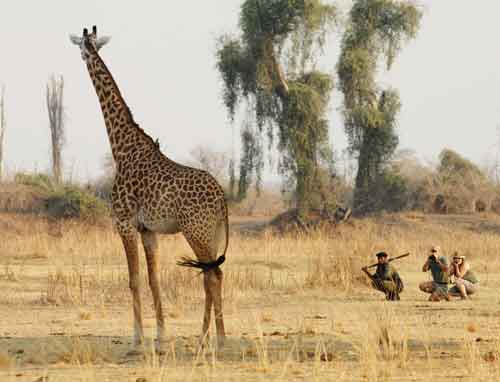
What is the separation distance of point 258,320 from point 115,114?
259cm

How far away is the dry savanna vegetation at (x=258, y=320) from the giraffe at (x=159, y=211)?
0.52 meters

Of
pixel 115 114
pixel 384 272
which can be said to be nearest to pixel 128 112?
pixel 115 114

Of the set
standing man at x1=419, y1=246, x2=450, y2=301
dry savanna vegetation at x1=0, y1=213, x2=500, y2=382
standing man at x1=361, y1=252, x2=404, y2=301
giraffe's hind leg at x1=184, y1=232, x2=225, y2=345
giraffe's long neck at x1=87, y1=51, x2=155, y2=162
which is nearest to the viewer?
dry savanna vegetation at x1=0, y1=213, x2=500, y2=382

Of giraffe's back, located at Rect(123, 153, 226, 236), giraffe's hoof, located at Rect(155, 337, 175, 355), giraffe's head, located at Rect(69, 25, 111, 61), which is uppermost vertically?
giraffe's head, located at Rect(69, 25, 111, 61)

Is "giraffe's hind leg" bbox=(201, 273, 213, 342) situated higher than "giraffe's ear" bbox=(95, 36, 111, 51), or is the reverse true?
"giraffe's ear" bbox=(95, 36, 111, 51)

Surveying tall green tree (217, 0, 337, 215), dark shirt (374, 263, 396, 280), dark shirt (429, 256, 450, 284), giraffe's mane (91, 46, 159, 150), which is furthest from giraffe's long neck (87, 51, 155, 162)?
tall green tree (217, 0, 337, 215)

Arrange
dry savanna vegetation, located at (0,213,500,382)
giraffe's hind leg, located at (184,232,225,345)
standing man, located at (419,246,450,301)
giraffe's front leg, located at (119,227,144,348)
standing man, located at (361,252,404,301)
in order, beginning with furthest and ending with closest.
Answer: standing man, located at (361,252,404,301) → standing man, located at (419,246,450,301) → giraffe's front leg, located at (119,227,144,348) → giraffe's hind leg, located at (184,232,225,345) → dry savanna vegetation, located at (0,213,500,382)

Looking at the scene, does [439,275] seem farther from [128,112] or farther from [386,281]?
[128,112]

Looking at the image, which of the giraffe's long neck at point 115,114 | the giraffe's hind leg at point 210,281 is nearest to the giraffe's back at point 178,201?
the giraffe's hind leg at point 210,281

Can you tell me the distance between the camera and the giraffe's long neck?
394 inches

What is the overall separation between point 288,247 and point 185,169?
12.1 m

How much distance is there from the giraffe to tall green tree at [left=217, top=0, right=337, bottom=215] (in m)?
22.9

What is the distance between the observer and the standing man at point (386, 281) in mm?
14086

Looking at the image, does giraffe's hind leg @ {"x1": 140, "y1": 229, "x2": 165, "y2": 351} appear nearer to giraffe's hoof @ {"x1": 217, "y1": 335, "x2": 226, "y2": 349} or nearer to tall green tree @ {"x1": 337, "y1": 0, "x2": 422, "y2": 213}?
giraffe's hoof @ {"x1": 217, "y1": 335, "x2": 226, "y2": 349}
